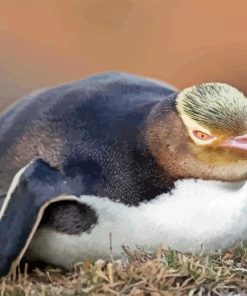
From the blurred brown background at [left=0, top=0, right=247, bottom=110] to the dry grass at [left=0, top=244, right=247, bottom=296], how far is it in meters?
1.85

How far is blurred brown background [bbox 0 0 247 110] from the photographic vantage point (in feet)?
13.8

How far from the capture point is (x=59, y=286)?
91.4 inches

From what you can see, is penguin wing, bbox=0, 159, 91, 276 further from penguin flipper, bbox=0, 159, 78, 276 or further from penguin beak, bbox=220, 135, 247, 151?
penguin beak, bbox=220, 135, 247, 151

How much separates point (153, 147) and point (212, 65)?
1806 millimetres

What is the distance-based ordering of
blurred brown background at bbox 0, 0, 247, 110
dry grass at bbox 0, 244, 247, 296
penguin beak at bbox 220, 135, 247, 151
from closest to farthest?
dry grass at bbox 0, 244, 247, 296, penguin beak at bbox 220, 135, 247, 151, blurred brown background at bbox 0, 0, 247, 110

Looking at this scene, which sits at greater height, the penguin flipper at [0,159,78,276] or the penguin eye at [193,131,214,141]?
the penguin eye at [193,131,214,141]

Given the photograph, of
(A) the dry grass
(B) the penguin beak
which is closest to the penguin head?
(B) the penguin beak

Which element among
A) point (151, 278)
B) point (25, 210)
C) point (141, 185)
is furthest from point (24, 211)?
point (151, 278)

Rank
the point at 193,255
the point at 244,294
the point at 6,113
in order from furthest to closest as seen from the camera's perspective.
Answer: the point at 6,113
the point at 193,255
the point at 244,294

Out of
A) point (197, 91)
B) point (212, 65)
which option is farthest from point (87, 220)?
point (212, 65)

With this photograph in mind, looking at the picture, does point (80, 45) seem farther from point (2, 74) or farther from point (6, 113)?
point (6, 113)

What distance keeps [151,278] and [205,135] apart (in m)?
0.36

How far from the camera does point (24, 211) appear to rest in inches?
96.1

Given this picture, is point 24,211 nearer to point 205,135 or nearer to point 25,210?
point 25,210
